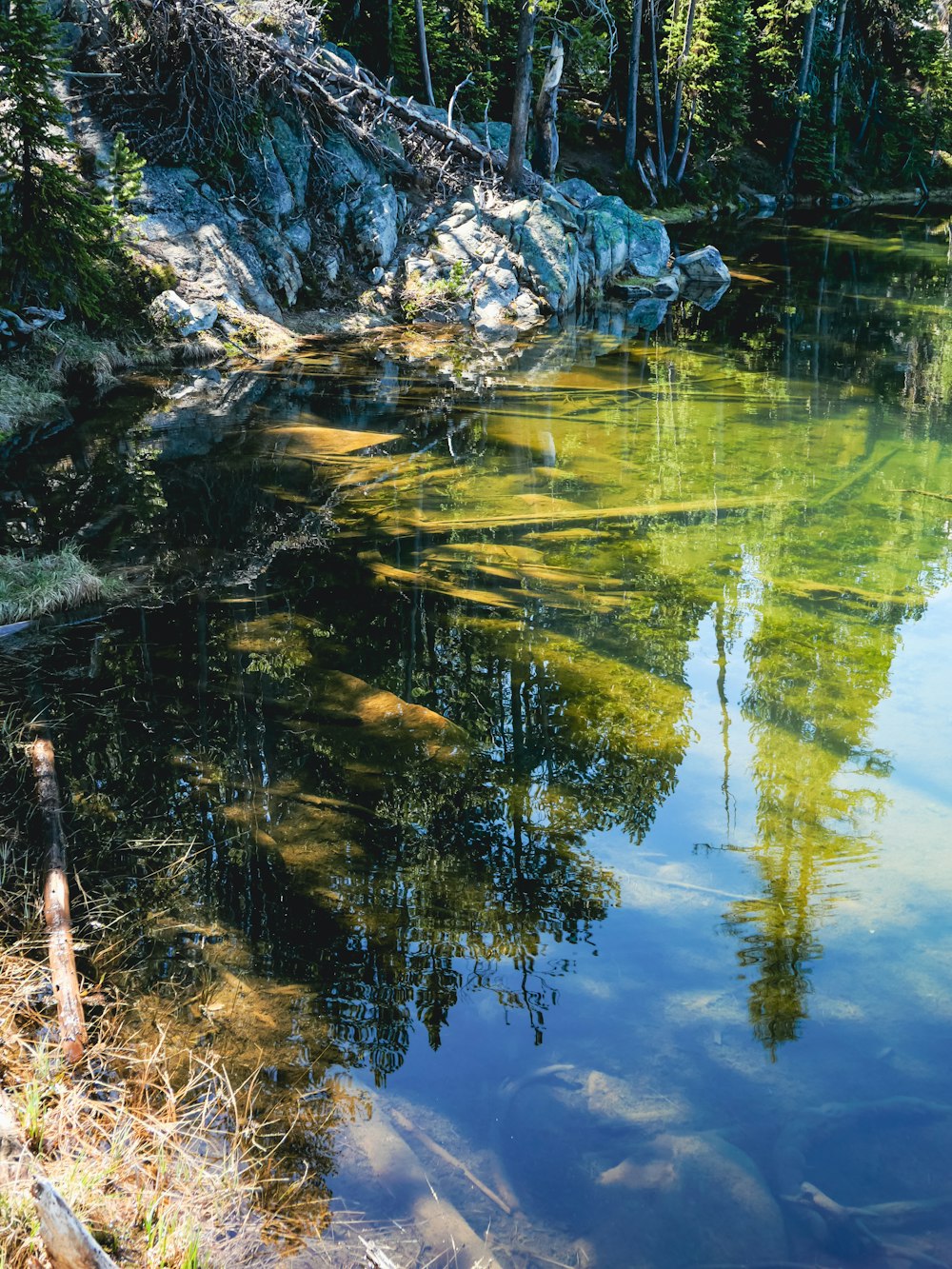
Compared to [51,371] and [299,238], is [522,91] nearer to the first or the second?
[299,238]

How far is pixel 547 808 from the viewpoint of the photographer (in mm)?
5883

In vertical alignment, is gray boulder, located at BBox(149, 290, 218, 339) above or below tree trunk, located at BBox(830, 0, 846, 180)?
below

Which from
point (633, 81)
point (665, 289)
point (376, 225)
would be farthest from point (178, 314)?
point (633, 81)

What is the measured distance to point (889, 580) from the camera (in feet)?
28.8

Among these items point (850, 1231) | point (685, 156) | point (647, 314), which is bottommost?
Answer: point (850, 1231)

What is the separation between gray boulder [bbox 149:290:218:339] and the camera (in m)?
15.3

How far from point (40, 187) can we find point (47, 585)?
6.23m

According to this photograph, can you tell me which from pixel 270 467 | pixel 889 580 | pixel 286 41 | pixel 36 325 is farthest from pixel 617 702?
pixel 286 41

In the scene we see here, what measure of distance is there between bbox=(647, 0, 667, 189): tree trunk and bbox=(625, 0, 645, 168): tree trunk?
1.64 ft

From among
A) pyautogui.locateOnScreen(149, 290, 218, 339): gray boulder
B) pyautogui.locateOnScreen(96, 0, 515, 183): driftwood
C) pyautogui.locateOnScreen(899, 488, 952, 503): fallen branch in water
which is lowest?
pyautogui.locateOnScreen(899, 488, 952, 503): fallen branch in water

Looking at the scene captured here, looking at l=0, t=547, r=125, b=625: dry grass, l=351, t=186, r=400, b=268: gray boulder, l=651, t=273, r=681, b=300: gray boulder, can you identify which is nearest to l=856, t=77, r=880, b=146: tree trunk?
l=651, t=273, r=681, b=300: gray boulder

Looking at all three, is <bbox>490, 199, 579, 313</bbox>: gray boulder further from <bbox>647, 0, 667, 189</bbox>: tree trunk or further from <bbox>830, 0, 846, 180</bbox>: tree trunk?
<bbox>830, 0, 846, 180</bbox>: tree trunk

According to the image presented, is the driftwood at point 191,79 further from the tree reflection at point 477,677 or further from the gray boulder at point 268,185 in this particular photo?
the tree reflection at point 477,677

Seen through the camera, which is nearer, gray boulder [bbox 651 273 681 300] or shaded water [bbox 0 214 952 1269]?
shaded water [bbox 0 214 952 1269]
